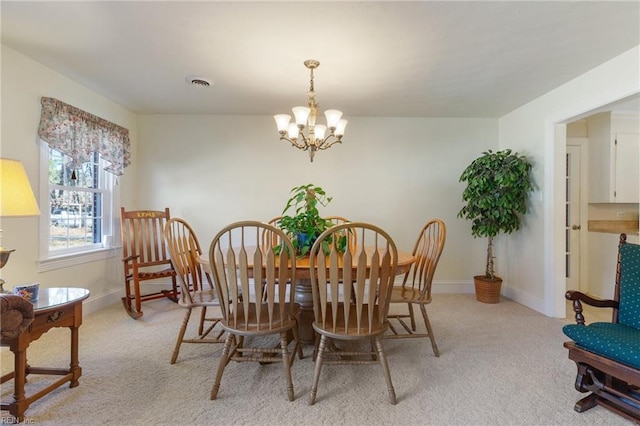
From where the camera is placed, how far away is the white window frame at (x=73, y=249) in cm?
257

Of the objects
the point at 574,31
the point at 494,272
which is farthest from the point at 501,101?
the point at 494,272

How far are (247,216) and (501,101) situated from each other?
3310 millimetres

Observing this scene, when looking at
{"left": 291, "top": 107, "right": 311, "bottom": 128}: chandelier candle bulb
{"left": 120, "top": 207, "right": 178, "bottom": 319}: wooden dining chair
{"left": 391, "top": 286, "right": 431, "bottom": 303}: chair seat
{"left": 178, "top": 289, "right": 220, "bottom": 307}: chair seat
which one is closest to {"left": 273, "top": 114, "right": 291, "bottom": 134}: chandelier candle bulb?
{"left": 291, "top": 107, "right": 311, "bottom": 128}: chandelier candle bulb

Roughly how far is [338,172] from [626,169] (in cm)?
337

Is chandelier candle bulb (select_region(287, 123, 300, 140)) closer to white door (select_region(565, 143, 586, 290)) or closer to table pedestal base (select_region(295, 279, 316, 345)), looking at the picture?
table pedestal base (select_region(295, 279, 316, 345))

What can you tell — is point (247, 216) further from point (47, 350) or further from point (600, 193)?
point (600, 193)

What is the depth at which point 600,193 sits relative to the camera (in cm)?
355

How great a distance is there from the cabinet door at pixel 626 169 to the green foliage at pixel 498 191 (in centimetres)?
114

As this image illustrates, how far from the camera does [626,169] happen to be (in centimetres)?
343

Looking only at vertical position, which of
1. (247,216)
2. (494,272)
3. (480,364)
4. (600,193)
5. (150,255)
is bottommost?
(480,364)

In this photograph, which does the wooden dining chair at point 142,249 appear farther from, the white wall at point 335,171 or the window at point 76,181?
the white wall at point 335,171

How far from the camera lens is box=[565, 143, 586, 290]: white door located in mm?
3705

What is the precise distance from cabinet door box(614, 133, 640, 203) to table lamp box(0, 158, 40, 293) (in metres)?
5.38

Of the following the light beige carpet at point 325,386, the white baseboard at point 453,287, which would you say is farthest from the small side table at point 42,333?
the white baseboard at point 453,287
